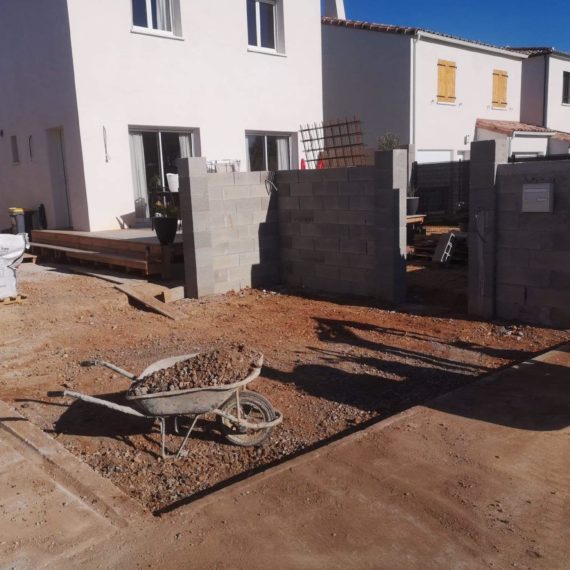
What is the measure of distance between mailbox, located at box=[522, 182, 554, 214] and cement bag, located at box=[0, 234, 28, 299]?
7.10 meters

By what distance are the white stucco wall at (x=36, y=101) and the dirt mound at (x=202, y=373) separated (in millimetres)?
9051

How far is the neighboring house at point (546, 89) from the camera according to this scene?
26.9 meters

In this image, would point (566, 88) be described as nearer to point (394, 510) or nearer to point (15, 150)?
point (15, 150)

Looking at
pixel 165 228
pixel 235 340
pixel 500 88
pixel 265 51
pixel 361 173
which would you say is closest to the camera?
pixel 235 340

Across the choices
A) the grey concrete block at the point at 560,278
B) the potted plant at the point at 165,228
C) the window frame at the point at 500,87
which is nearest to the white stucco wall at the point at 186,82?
the potted plant at the point at 165,228

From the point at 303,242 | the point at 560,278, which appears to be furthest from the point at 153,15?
the point at 560,278

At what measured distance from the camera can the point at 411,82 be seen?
21.2 meters

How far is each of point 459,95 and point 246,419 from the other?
21601 millimetres

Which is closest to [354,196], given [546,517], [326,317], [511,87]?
[326,317]

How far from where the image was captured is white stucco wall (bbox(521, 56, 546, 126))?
1066 inches

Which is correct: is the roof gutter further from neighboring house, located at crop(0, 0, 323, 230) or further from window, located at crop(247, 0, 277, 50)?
window, located at crop(247, 0, 277, 50)

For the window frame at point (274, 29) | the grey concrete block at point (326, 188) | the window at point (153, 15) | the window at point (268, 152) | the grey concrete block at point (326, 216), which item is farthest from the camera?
the window at point (268, 152)

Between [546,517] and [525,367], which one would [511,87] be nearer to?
[525,367]

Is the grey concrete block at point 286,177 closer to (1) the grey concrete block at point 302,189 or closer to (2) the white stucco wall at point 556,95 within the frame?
(1) the grey concrete block at point 302,189
